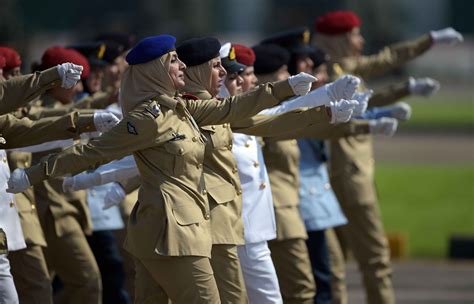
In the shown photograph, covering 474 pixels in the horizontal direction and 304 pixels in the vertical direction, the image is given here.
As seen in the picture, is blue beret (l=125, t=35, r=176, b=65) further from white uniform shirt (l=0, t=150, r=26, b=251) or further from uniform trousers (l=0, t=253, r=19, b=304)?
uniform trousers (l=0, t=253, r=19, b=304)

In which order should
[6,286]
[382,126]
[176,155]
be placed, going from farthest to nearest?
[382,126]
[6,286]
[176,155]

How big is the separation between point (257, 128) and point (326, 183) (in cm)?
233

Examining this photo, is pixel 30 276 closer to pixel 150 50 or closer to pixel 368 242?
pixel 150 50

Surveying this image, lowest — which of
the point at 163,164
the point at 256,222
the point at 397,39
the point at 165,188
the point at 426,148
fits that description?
the point at 397,39

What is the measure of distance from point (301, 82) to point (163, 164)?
82 centimetres

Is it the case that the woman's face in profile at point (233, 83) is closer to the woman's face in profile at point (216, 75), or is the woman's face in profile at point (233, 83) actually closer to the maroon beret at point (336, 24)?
the woman's face in profile at point (216, 75)

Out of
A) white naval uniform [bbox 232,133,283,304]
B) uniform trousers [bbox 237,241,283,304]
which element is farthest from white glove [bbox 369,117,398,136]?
uniform trousers [bbox 237,241,283,304]

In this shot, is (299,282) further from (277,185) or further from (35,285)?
(35,285)

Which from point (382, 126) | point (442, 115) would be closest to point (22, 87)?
point (382, 126)

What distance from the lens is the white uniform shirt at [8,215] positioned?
862cm

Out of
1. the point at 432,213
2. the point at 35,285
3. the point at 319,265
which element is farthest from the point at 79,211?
the point at 432,213

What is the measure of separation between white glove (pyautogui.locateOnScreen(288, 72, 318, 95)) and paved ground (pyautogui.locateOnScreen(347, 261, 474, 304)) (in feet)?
14.7

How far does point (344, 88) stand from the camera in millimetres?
8672

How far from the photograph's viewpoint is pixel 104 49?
11.1m
